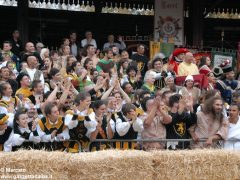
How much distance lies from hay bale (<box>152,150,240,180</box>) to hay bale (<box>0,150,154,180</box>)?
168 mm

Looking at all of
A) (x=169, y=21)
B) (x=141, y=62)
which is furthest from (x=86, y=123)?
(x=169, y=21)

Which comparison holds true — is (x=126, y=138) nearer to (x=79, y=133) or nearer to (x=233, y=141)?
(x=79, y=133)

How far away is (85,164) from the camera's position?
841 cm

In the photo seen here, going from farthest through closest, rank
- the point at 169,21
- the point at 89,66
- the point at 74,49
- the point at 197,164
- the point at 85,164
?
1. the point at 169,21
2. the point at 74,49
3. the point at 89,66
4. the point at 197,164
5. the point at 85,164

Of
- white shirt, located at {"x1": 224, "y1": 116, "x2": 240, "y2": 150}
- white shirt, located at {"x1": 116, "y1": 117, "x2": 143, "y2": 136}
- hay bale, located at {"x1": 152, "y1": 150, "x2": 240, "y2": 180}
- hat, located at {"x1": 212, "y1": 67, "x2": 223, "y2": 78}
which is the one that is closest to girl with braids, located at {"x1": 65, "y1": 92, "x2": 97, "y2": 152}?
white shirt, located at {"x1": 116, "y1": 117, "x2": 143, "y2": 136}

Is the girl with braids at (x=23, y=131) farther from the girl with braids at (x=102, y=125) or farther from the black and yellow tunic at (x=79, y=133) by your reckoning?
the girl with braids at (x=102, y=125)

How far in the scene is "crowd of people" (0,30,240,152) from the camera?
8.95 m

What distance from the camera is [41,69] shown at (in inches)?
500

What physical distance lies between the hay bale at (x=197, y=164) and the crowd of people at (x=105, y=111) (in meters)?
0.54

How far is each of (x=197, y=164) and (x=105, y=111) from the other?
160cm

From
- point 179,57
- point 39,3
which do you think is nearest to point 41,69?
point 179,57

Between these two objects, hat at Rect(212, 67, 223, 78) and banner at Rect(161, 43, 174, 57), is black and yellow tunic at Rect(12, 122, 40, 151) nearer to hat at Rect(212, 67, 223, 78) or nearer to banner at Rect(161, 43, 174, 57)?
hat at Rect(212, 67, 223, 78)

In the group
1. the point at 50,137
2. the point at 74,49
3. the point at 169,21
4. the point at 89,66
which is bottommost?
the point at 50,137

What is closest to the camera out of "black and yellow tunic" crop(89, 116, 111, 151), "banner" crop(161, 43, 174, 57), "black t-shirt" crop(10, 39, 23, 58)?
"black and yellow tunic" crop(89, 116, 111, 151)
